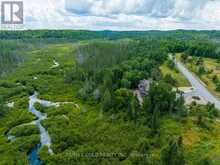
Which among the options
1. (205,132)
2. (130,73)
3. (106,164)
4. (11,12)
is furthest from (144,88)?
(11,12)

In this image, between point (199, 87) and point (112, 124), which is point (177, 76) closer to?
point (199, 87)

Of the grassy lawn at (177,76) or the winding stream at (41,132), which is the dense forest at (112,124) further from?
the grassy lawn at (177,76)

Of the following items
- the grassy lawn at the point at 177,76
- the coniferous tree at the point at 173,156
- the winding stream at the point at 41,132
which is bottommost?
the winding stream at the point at 41,132

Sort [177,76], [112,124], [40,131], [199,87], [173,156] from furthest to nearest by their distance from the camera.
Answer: [177,76] < [199,87] < [112,124] < [40,131] < [173,156]

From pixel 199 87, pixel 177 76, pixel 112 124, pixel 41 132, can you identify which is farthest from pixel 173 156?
pixel 177 76

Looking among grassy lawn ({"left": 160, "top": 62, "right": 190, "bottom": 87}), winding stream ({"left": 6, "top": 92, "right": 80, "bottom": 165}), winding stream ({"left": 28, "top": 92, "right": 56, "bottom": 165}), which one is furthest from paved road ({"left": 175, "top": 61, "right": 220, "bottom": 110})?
winding stream ({"left": 28, "top": 92, "right": 56, "bottom": 165})

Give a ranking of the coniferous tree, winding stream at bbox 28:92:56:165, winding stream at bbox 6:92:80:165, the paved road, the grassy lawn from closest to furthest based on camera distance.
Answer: the coniferous tree < winding stream at bbox 28:92:56:165 < winding stream at bbox 6:92:80:165 < the paved road < the grassy lawn

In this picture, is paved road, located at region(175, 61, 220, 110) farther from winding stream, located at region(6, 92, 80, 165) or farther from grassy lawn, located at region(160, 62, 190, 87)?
winding stream, located at region(6, 92, 80, 165)

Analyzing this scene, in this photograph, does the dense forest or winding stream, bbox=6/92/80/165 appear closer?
the dense forest

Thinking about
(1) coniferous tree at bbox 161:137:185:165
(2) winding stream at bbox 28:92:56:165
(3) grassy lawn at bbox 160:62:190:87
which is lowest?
(2) winding stream at bbox 28:92:56:165

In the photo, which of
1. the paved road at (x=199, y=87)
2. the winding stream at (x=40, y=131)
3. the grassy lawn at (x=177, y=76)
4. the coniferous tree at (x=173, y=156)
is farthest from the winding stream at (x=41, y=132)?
the paved road at (x=199, y=87)

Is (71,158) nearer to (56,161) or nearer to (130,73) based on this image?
(56,161)

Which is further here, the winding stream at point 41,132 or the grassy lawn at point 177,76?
the grassy lawn at point 177,76
